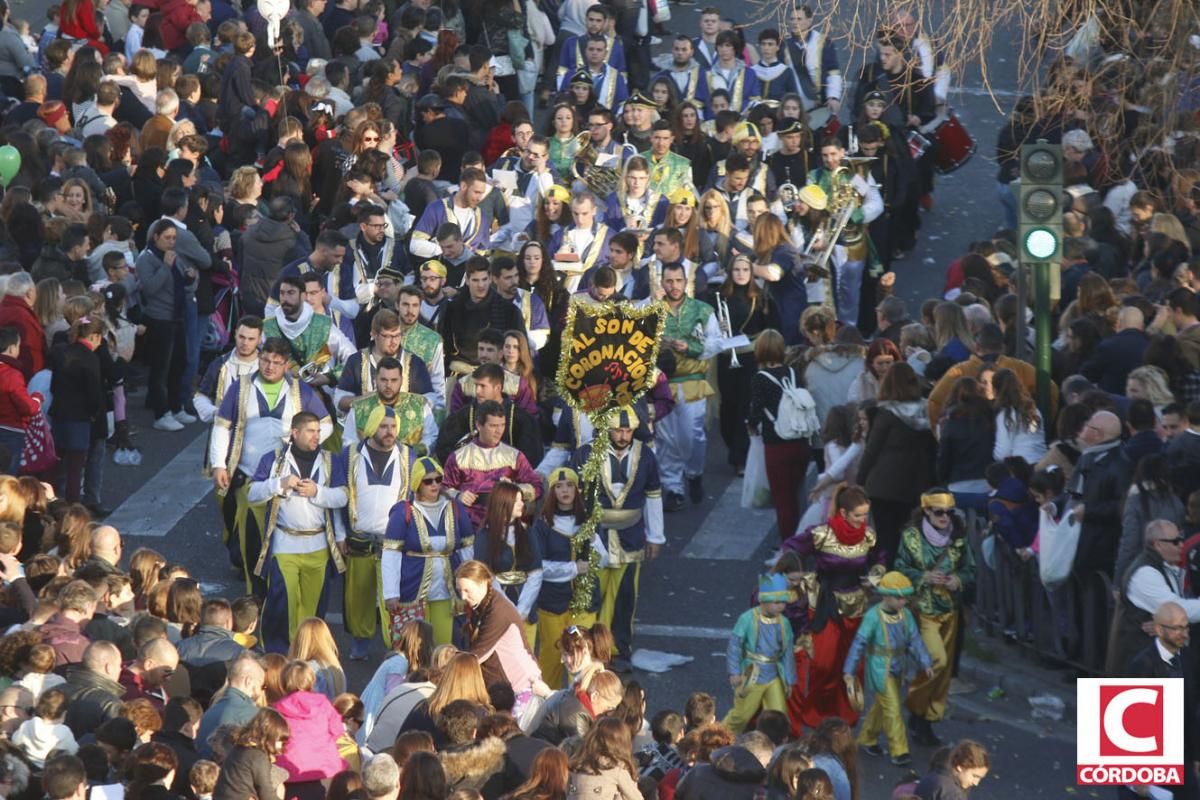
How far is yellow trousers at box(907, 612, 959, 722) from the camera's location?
14.0 meters

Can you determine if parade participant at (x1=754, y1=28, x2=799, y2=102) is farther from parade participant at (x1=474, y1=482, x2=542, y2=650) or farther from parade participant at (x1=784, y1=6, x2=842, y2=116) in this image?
parade participant at (x1=474, y1=482, x2=542, y2=650)

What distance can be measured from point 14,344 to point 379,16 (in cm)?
914

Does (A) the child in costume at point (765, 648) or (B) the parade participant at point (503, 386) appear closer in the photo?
(A) the child in costume at point (765, 648)

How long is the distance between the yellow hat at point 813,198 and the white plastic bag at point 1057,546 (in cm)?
596

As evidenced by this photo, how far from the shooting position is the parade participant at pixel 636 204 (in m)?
19.5

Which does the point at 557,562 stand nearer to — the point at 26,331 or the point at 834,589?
the point at 834,589

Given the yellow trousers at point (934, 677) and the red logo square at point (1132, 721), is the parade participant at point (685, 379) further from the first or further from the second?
the red logo square at point (1132, 721)

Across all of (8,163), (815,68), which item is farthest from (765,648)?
(815,68)

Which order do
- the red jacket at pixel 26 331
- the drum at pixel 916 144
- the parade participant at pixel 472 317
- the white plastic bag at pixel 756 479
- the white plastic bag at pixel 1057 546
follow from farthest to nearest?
the drum at pixel 916 144 < the parade participant at pixel 472 317 < the white plastic bag at pixel 756 479 < the red jacket at pixel 26 331 < the white plastic bag at pixel 1057 546

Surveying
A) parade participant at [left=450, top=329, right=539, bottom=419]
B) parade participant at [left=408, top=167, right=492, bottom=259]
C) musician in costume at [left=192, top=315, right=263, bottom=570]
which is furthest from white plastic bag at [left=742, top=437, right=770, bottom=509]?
musician in costume at [left=192, top=315, right=263, bottom=570]

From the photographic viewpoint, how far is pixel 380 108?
71.6 feet

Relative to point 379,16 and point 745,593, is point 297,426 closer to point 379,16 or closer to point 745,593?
point 745,593

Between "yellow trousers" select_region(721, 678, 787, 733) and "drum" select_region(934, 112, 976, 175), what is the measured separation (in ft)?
33.2

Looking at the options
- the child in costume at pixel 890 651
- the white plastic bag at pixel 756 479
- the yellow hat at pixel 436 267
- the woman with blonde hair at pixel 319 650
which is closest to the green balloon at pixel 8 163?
the yellow hat at pixel 436 267
